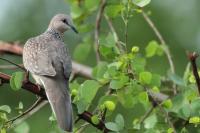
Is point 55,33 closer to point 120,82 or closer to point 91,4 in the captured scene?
point 91,4

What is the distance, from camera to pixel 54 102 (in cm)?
445

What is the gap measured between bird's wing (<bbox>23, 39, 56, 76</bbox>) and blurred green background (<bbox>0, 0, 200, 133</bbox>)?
5.12 meters

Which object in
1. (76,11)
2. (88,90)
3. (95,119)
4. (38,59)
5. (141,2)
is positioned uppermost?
(141,2)

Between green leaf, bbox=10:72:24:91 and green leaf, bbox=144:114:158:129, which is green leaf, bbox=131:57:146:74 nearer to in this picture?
green leaf, bbox=144:114:158:129

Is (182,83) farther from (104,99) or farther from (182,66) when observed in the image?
(182,66)

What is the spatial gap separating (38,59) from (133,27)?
758cm

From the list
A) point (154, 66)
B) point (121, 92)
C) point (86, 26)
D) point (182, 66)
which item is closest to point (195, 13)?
point (182, 66)

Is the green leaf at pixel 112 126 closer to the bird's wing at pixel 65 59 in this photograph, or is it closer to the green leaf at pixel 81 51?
Result: the bird's wing at pixel 65 59

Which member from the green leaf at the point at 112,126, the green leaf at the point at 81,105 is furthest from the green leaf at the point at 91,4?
the green leaf at the point at 112,126

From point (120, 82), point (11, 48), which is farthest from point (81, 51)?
point (120, 82)

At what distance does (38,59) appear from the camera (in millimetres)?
4891

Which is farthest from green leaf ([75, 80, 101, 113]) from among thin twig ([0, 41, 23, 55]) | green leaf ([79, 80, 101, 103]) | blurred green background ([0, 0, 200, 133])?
blurred green background ([0, 0, 200, 133])

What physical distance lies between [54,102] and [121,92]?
1.43 ft

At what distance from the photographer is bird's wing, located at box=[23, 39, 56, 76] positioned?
470 cm
